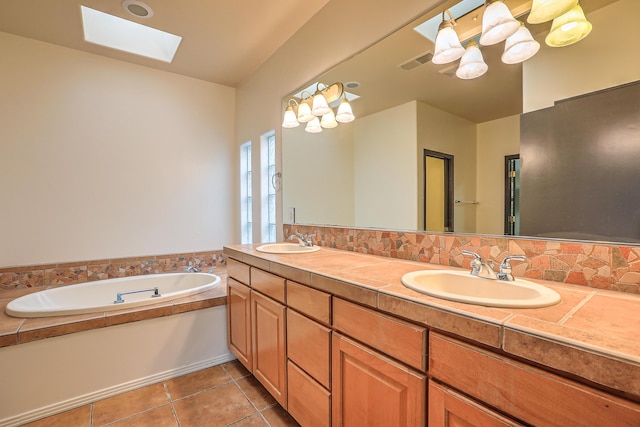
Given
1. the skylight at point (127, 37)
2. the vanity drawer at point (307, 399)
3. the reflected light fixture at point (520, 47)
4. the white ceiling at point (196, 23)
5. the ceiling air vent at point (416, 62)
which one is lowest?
the vanity drawer at point (307, 399)

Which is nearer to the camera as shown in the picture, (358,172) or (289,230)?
(358,172)

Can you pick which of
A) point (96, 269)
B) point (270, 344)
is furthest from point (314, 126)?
point (96, 269)

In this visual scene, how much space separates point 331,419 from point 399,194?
116 cm

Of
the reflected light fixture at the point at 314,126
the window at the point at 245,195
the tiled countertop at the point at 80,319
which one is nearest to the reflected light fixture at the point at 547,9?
the reflected light fixture at the point at 314,126

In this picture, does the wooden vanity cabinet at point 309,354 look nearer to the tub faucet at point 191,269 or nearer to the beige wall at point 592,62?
the beige wall at point 592,62

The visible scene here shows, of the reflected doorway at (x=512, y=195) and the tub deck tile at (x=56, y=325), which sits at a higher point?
the reflected doorway at (x=512, y=195)

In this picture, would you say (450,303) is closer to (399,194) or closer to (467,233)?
(467,233)

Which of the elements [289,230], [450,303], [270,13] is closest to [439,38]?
[450,303]

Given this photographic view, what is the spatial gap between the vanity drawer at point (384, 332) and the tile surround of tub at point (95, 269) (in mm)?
2571

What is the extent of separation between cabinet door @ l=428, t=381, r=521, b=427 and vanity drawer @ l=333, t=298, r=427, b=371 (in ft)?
0.25

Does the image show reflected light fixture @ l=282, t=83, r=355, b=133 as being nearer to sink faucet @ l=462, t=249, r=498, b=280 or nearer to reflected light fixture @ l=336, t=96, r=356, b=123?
reflected light fixture @ l=336, t=96, r=356, b=123

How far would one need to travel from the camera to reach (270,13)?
218 cm

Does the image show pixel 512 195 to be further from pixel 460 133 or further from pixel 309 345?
pixel 309 345

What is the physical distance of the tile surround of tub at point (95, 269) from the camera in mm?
2454
